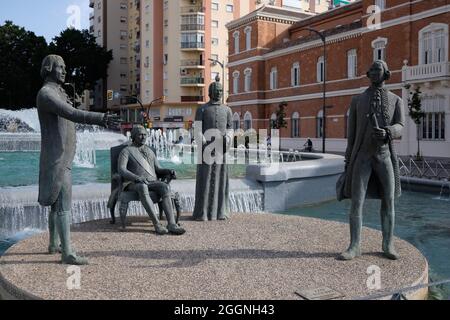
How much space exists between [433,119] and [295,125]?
13.7 metres

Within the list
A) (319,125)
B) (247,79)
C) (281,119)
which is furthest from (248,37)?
(319,125)

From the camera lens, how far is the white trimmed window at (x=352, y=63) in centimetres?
3291

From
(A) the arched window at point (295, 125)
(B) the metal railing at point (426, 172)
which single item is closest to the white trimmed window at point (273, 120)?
(A) the arched window at point (295, 125)

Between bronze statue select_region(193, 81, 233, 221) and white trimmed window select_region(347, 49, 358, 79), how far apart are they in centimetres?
2710

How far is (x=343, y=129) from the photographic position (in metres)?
33.2

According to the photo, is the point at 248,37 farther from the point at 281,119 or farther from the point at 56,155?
the point at 56,155

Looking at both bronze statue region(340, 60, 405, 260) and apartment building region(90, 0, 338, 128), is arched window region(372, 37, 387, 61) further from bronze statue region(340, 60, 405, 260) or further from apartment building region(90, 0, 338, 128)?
apartment building region(90, 0, 338, 128)

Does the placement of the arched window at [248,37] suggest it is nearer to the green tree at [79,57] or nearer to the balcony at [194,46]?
the balcony at [194,46]

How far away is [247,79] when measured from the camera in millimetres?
43875

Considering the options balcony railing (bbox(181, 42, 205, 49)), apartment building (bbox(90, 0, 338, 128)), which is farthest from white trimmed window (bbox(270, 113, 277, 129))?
balcony railing (bbox(181, 42, 205, 49))

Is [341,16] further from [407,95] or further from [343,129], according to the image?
[407,95]

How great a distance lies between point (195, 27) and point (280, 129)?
2215cm

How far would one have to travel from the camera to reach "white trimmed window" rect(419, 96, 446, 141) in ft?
84.2
